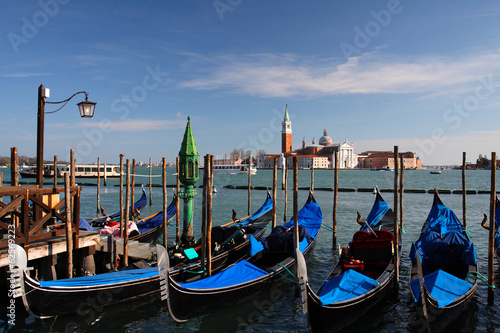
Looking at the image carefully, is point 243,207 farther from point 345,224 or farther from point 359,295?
point 359,295

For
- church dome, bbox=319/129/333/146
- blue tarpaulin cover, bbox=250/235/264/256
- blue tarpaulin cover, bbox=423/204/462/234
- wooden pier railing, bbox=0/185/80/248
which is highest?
church dome, bbox=319/129/333/146

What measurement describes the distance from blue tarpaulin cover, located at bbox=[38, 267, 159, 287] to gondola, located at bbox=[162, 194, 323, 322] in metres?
0.96

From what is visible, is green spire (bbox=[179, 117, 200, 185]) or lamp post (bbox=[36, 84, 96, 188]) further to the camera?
green spire (bbox=[179, 117, 200, 185])

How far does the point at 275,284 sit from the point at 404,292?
2310 mm

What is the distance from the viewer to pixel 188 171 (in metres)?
9.33

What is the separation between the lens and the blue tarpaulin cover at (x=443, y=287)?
508cm

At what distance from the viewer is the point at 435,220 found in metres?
9.98

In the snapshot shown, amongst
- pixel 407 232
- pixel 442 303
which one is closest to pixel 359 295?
pixel 442 303

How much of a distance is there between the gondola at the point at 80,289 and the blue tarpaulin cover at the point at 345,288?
221cm

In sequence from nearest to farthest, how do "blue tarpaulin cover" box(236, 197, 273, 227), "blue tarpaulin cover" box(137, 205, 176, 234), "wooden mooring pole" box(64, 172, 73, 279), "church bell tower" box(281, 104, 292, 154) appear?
"wooden mooring pole" box(64, 172, 73, 279) → "blue tarpaulin cover" box(137, 205, 176, 234) → "blue tarpaulin cover" box(236, 197, 273, 227) → "church bell tower" box(281, 104, 292, 154)

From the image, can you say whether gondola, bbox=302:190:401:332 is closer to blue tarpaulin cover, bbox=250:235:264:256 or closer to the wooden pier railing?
blue tarpaulin cover, bbox=250:235:264:256

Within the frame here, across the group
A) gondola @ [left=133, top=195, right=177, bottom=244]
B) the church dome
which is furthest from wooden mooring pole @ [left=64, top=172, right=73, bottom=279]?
the church dome

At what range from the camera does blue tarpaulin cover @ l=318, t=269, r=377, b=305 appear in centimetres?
501

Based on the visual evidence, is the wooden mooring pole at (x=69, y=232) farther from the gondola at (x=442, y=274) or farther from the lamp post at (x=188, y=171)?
the gondola at (x=442, y=274)
